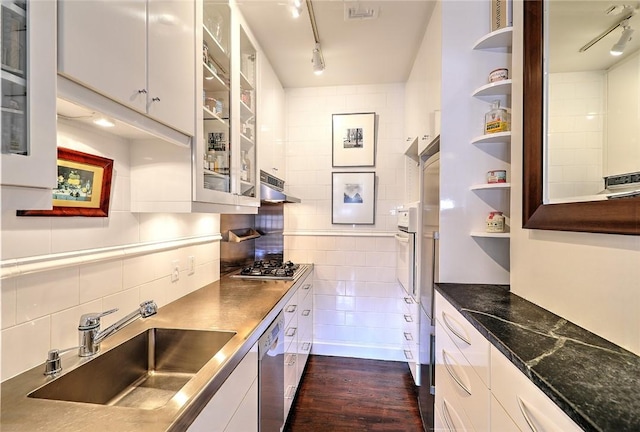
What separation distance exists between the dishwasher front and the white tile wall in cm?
141

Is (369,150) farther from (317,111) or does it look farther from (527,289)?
(527,289)

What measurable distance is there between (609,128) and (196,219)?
1979 mm

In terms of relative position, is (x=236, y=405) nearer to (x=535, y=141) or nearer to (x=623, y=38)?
(x=535, y=141)

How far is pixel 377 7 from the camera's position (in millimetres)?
1824

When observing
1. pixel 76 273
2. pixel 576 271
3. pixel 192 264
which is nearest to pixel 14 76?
pixel 76 273

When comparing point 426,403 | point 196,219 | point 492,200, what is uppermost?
point 492,200

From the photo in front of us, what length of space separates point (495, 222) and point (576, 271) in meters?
0.54

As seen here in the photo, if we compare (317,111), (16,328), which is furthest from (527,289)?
(317,111)

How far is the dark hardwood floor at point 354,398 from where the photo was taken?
79.9 inches

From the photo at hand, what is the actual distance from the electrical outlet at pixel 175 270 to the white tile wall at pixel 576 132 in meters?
1.83

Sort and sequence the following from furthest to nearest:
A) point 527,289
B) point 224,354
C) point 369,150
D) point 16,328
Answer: point 369,150, point 527,289, point 224,354, point 16,328

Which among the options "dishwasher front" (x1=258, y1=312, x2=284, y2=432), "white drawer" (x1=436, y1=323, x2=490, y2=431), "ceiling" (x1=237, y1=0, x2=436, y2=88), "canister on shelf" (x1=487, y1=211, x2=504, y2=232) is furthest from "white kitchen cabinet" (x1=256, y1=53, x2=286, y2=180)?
"white drawer" (x1=436, y1=323, x2=490, y2=431)

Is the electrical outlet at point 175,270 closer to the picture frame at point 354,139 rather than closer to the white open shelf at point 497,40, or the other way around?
the picture frame at point 354,139

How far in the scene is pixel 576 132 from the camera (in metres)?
1.11
